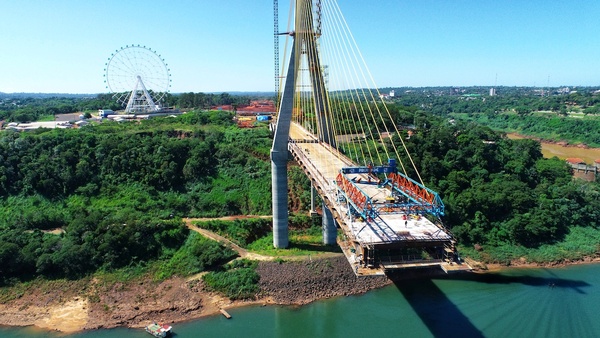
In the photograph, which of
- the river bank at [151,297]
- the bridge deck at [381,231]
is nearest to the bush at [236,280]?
the river bank at [151,297]

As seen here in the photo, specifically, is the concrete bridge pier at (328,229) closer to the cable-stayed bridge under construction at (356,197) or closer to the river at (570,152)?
the cable-stayed bridge under construction at (356,197)

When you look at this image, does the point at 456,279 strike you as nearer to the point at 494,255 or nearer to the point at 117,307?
the point at 494,255

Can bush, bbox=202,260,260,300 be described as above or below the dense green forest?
below

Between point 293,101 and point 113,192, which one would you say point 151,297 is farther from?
point 293,101

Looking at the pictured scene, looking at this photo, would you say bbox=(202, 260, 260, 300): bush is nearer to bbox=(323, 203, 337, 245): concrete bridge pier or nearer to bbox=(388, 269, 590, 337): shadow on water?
bbox=(323, 203, 337, 245): concrete bridge pier

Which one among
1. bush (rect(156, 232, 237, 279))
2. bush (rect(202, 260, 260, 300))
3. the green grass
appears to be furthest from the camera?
the green grass

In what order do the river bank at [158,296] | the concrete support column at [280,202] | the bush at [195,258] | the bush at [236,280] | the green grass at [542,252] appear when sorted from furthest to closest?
the green grass at [542,252] → the concrete support column at [280,202] → the bush at [195,258] → the bush at [236,280] → the river bank at [158,296]

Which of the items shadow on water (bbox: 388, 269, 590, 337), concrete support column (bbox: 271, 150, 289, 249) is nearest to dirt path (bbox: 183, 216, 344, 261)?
concrete support column (bbox: 271, 150, 289, 249)
